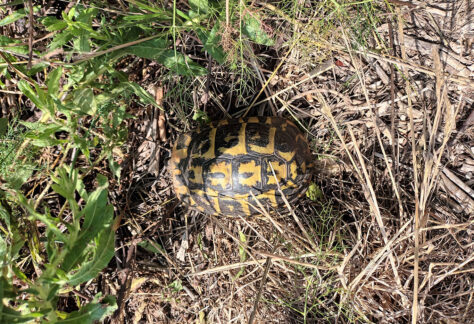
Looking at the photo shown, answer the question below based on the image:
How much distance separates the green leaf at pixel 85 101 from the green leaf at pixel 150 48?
30 centimetres

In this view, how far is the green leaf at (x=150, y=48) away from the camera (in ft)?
6.61

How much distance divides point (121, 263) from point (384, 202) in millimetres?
1710

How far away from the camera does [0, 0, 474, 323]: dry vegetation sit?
2.32m

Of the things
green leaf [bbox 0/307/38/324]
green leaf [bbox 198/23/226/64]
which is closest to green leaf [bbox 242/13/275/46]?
green leaf [bbox 198/23/226/64]

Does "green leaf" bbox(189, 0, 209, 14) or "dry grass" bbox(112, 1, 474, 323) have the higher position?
"green leaf" bbox(189, 0, 209, 14)

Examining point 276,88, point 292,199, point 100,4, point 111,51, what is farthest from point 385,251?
point 100,4

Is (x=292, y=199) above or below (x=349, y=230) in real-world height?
above

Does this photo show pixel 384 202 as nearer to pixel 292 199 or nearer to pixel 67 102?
pixel 292 199

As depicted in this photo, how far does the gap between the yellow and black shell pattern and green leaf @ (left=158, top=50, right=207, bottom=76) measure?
1.14 ft

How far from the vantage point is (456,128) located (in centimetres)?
244

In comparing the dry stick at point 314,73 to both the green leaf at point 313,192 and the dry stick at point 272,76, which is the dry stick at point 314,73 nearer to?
the dry stick at point 272,76

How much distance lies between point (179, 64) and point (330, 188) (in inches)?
47.6

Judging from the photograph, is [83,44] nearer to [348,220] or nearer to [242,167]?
[242,167]

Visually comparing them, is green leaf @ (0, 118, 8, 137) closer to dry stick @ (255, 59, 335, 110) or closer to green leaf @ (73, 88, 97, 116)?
green leaf @ (73, 88, 97, 116)
